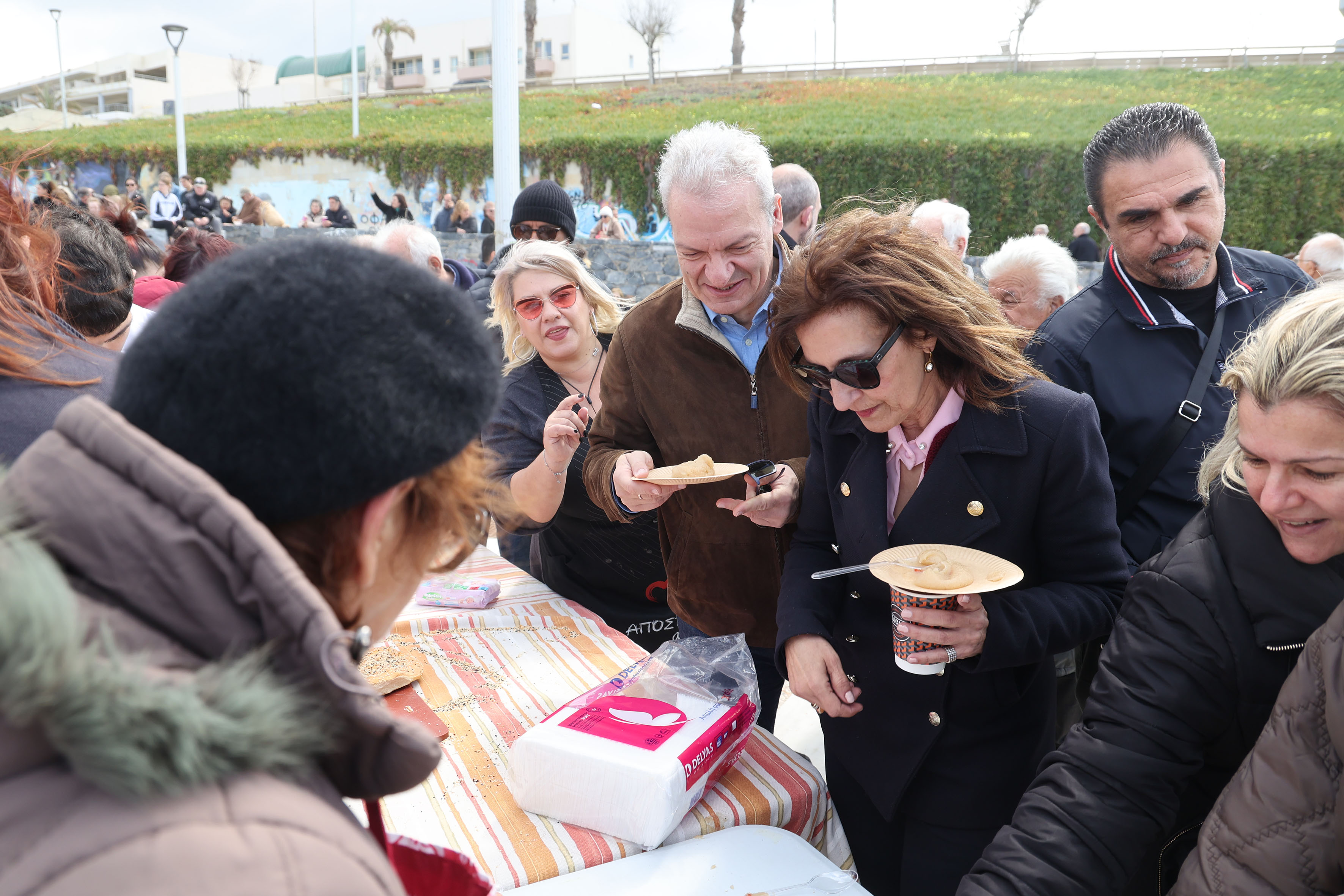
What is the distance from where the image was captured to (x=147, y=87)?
69.8 m

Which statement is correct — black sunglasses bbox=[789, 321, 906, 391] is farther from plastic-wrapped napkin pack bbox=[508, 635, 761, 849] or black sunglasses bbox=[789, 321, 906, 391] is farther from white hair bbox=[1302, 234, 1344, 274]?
white hair bbox=[1302, 234, 1344, 274]

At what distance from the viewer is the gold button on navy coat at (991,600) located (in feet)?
6.06

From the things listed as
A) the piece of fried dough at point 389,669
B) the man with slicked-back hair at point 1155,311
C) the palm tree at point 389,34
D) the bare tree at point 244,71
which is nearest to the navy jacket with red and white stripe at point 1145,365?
the man with slicked-back hair at point 1155,311

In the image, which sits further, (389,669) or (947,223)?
(947,223)

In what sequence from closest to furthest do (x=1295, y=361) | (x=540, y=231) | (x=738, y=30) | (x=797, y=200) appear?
(x=1295, y=361)
(x=797, y=200)
(x=540, y=231)
(x=738, y=30)

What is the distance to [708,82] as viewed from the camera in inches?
1729

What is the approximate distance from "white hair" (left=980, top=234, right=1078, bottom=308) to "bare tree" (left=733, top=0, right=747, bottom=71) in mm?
46260

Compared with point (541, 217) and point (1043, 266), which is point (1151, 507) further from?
point (541, 217)

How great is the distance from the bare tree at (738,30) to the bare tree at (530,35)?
11.0m

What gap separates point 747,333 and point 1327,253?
712 cm

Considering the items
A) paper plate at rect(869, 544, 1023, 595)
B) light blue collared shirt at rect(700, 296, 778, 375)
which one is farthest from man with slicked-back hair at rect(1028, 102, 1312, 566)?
paper plate at rect(869, 544, 1023, 595)

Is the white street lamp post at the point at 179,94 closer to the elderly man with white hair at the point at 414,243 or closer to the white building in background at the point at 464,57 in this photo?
the elderly man with white hair at the point at 414,243

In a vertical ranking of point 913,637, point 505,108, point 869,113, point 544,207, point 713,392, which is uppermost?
point 869,113

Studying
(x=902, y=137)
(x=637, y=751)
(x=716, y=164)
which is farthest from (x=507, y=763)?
(x=902, y=137)
